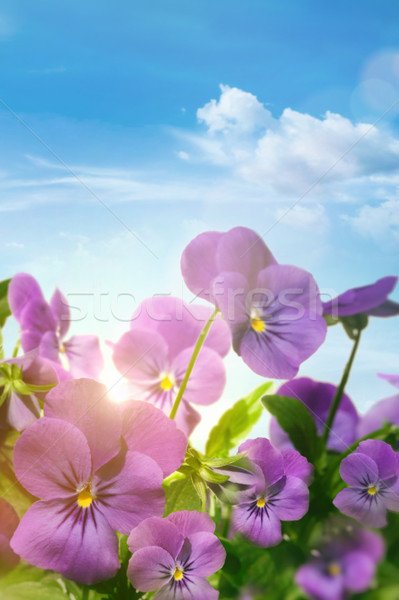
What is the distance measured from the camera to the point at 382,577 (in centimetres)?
34

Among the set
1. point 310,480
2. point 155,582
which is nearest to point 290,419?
point 310,480

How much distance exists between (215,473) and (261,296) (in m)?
0.13

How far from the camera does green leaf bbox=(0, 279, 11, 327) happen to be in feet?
1.98

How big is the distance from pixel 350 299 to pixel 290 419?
11 centimetres

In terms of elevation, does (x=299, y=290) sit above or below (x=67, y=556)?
above

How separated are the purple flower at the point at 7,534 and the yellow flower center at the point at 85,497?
70mm

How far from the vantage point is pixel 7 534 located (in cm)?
45

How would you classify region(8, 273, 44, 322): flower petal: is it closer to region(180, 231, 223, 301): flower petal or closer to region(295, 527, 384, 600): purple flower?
region(180, 231, 223, 301): flower petal

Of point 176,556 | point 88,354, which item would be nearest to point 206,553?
point 176,556

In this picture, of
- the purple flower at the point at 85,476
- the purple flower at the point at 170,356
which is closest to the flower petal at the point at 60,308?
the purple flower at the point at 170,356

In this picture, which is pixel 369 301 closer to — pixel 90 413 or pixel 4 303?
pixel 90 413

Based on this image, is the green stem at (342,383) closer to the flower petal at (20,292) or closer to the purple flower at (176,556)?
the purple flower at (176,556)

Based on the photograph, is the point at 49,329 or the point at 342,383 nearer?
the point at 342,383

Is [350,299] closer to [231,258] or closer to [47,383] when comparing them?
[231,258]
